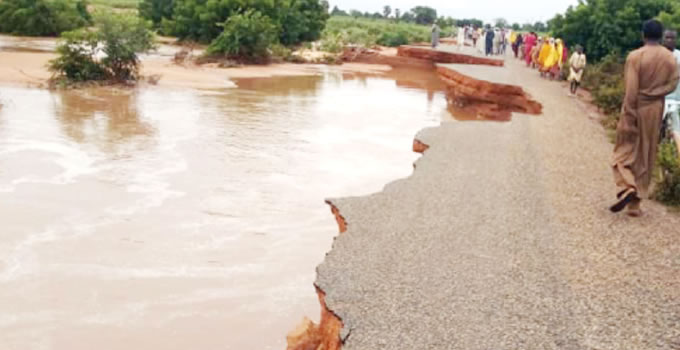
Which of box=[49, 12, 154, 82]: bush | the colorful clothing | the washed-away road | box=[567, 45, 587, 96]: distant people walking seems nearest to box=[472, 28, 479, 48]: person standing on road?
box=[567, 45, 587, 96]: distant people walking

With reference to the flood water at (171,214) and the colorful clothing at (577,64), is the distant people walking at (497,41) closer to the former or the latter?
the colorful clothing at (577,64)

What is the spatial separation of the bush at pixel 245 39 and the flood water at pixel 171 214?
47.4 feet

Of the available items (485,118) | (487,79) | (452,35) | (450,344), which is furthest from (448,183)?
(452,35)

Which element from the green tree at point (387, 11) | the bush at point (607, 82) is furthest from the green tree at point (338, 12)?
the bush at point (607, 82)

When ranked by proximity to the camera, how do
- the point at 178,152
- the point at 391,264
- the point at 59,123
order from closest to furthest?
1. the point at 391,264
2. the point at 178,152
3. the point at 59,123

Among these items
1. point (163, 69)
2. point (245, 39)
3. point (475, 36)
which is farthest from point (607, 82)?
point (475, 36)

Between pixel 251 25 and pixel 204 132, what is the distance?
60.7ft

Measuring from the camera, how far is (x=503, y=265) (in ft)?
17.0

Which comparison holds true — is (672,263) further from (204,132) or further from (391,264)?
(204,132)

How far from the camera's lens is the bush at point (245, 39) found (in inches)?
1227

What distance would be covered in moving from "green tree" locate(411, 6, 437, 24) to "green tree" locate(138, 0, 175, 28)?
166 feet

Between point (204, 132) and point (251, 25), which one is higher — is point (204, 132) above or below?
below

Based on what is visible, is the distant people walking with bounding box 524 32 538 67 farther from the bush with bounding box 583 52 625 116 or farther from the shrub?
the shrub

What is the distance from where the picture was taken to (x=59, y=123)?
14.5 meters
